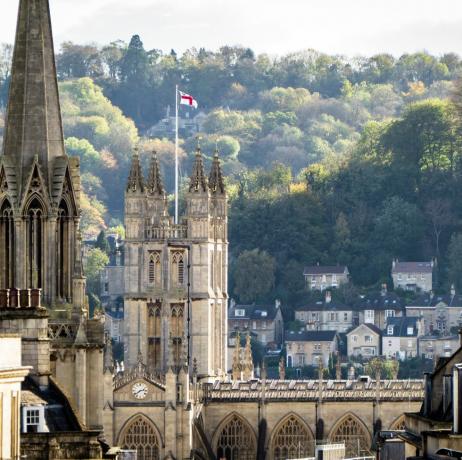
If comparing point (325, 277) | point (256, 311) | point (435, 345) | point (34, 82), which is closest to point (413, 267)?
point (325, 277)

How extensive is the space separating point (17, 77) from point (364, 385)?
5609 cm

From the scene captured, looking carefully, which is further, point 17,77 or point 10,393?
point 17,77

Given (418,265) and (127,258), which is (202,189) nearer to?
(127,258)

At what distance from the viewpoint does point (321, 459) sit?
86688 millimetres

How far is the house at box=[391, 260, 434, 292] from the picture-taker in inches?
7717

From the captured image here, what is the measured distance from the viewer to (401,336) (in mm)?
187375

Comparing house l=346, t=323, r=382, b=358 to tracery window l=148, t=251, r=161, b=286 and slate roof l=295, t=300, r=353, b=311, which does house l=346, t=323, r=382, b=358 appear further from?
tracery window l=148, t=251, r=161, b=286

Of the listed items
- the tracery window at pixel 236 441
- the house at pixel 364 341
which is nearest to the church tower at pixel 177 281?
the tracery window at pixel 236 441

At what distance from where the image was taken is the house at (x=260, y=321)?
617ft

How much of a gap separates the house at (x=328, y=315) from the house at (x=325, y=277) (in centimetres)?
110

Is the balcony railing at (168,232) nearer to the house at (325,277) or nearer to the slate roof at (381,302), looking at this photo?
the slate roof at (381,302)

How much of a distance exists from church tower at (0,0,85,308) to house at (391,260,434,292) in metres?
130

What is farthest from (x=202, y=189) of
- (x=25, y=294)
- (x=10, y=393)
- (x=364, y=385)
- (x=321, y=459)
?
(x=10, y=393)

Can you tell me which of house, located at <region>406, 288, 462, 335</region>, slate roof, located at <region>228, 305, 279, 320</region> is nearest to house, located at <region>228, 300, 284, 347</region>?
slate roof, located at <region>228, 305, 279, 320</region>
